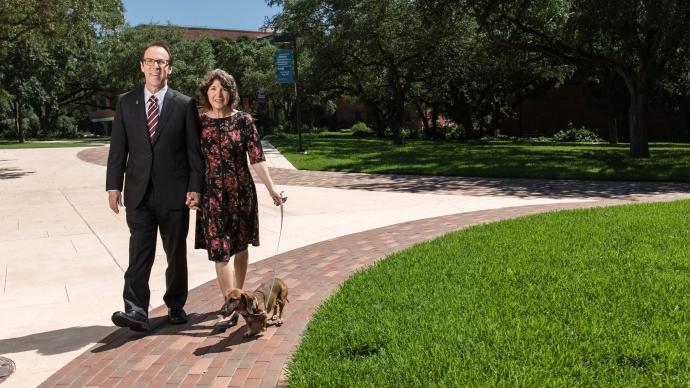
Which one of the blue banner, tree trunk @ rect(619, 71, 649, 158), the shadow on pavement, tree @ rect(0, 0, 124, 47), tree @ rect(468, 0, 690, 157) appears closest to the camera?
the shadow on pavement

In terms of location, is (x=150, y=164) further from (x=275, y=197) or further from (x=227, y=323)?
(x=227, y=323)

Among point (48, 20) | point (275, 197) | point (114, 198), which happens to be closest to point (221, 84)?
point (275, 197)

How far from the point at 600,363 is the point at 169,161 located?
305 centimetres

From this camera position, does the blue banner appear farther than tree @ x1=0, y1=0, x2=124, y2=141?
Yes

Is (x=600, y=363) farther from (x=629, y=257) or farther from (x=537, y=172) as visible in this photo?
(x=537, y=172)

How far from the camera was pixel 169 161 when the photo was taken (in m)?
4.11

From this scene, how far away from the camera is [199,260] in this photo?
21.6 feet

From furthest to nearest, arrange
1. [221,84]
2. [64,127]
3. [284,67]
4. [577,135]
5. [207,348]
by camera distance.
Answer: [64,127] → [577,135] → [284,67] → [221,84] → [207,348]

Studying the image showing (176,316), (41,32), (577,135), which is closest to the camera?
(176,316)

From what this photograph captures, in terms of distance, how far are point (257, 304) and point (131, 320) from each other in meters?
0.92

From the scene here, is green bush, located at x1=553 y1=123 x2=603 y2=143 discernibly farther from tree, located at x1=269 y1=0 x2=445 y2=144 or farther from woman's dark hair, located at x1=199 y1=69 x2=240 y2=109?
woman's dark hair, located at x1=199 y1=69 x2=240 y2=109

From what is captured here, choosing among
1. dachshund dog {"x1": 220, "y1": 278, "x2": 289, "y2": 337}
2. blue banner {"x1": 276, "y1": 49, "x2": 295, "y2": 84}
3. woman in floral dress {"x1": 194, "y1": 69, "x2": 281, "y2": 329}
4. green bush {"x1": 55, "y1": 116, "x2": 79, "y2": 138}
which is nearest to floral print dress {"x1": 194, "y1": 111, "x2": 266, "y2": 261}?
woman in floral dress {"x1": 194, "y1": 69, "x2": 281, "y2": 329}

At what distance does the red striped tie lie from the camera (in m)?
4.11

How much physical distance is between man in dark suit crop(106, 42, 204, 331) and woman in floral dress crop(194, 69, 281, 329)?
9 cm
